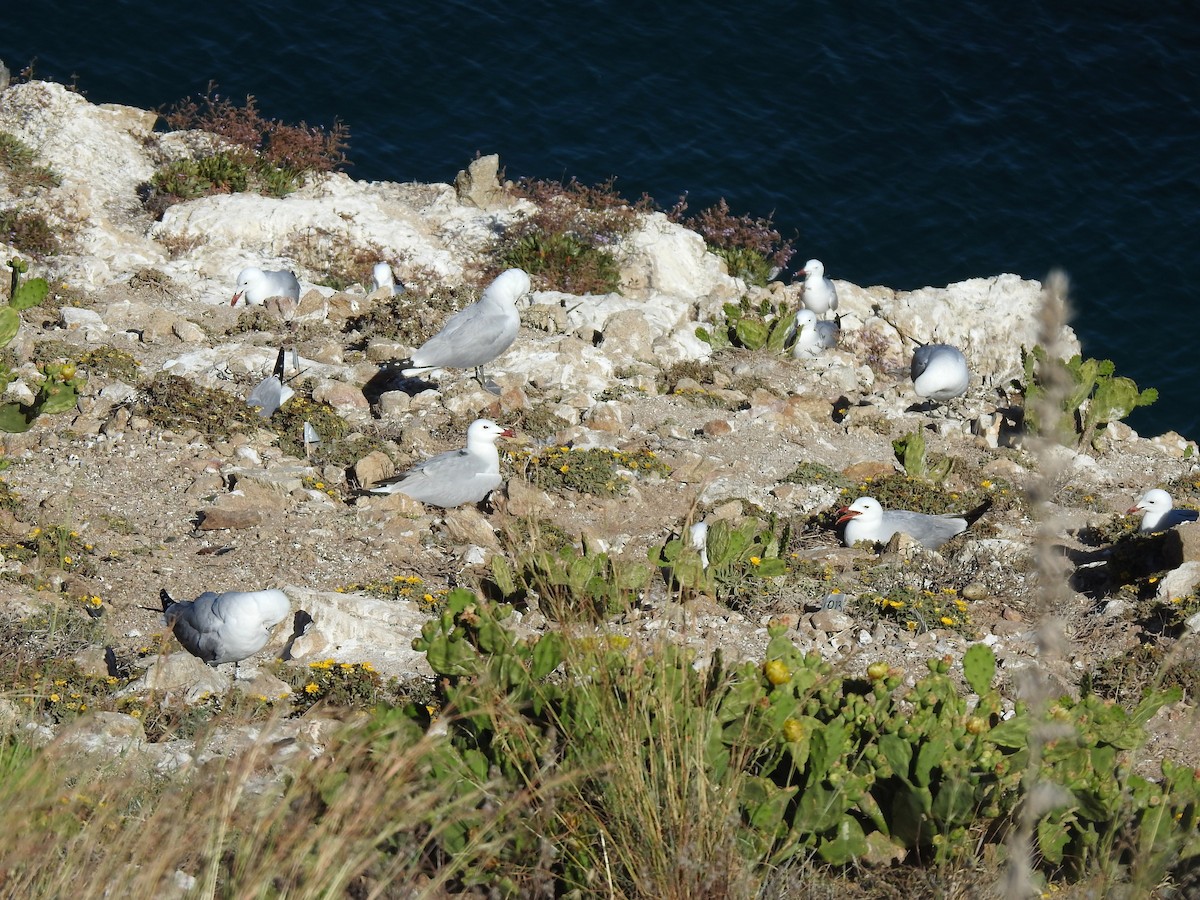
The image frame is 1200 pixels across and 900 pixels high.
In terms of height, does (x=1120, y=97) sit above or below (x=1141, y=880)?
above

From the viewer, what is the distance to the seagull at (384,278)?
38.4 ft

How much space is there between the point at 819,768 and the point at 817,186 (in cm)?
1688

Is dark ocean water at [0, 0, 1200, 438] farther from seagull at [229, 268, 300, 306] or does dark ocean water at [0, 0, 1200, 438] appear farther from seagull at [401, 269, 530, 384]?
seagull at [401, 269, 530, 384]

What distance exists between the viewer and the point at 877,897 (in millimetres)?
3771

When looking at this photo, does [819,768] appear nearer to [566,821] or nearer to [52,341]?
[566,821]

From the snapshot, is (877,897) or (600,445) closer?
(877,897)

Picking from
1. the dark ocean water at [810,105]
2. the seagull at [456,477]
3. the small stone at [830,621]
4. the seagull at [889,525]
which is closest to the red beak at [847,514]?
the seagull at [889,525]

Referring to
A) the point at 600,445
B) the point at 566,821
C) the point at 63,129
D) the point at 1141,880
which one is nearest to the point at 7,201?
the point at 63,129

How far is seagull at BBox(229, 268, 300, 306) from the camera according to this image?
11.1 m

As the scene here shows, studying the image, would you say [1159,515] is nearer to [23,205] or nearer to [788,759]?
[788,759]

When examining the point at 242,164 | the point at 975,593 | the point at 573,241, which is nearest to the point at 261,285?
the point at 242,164

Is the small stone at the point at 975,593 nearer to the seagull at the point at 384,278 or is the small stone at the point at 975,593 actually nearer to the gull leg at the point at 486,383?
the gull leg at the point at 486,383

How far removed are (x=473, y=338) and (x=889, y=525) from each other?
3469mm

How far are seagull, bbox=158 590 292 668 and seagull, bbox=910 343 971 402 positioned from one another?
687cm
